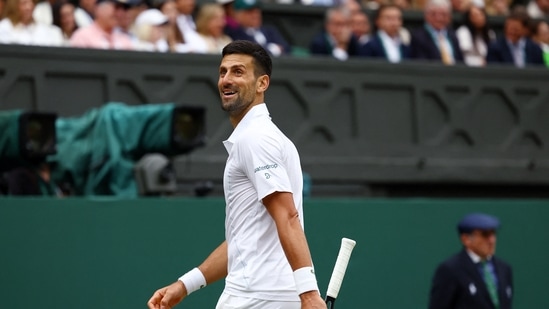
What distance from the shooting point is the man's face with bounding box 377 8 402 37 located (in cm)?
1420

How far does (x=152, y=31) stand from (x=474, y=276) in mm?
5078

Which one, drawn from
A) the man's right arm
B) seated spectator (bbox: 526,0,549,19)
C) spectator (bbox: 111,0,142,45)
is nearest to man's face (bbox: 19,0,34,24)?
spectator (bbox: 111,0,142,45)

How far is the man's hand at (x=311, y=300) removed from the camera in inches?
193

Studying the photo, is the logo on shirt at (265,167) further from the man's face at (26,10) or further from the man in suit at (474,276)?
the man's face at (26,10)

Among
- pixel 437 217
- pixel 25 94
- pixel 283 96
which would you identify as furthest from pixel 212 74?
pixel 437 217

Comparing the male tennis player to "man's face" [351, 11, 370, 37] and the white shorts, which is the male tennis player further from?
"man's face" [351, 11, 370, 37]

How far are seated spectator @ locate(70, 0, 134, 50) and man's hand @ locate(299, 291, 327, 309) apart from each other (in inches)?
297

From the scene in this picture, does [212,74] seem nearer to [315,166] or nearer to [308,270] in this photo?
[315,166]

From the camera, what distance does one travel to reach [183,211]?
400 inches

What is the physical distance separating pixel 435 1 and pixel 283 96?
2.82 meters

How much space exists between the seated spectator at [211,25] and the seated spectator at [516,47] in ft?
12.4

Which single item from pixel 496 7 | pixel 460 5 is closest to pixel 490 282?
pixel 460 5

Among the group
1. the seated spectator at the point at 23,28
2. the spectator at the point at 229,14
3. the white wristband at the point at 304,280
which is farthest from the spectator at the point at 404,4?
the white wristband at the point at 304,280

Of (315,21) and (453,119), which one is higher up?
(315,21)
